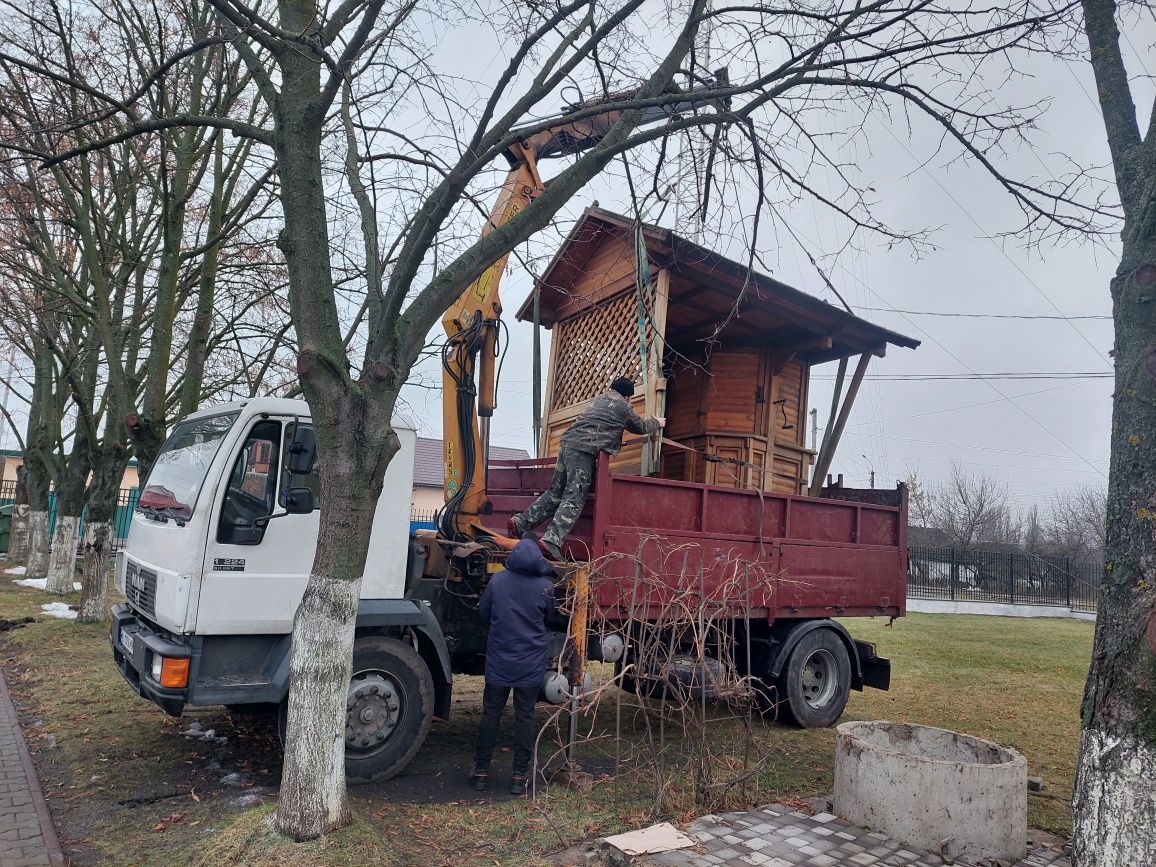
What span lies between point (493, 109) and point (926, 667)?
10509mm

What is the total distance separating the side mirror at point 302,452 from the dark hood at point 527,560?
143cm

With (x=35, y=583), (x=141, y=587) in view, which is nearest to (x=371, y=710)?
(x=141, y=587)

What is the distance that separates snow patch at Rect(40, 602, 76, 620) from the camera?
1121 centimetres

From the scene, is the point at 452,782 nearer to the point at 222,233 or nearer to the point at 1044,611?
the point at 222,233

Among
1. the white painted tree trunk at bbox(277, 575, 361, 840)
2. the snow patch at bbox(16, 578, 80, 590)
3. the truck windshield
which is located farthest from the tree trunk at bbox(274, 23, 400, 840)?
the snow patch at bbox(16, 578, 80, 590)

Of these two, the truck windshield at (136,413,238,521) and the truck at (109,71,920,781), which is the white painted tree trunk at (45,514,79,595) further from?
the truck windshield at (136,413,238,521)

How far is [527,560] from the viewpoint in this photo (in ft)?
17.1

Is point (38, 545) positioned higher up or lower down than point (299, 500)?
lower down

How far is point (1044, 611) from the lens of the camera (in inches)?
926

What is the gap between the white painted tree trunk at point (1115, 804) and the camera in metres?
3.10

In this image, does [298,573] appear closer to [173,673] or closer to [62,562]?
[173,673]

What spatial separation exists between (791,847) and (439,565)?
3.07 metres

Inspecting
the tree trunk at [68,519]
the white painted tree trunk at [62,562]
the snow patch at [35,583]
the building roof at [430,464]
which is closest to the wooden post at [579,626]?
the tree trunk at [68,519]

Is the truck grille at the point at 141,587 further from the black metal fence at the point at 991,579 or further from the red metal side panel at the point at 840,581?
the black metal fence at the point at 991,579
